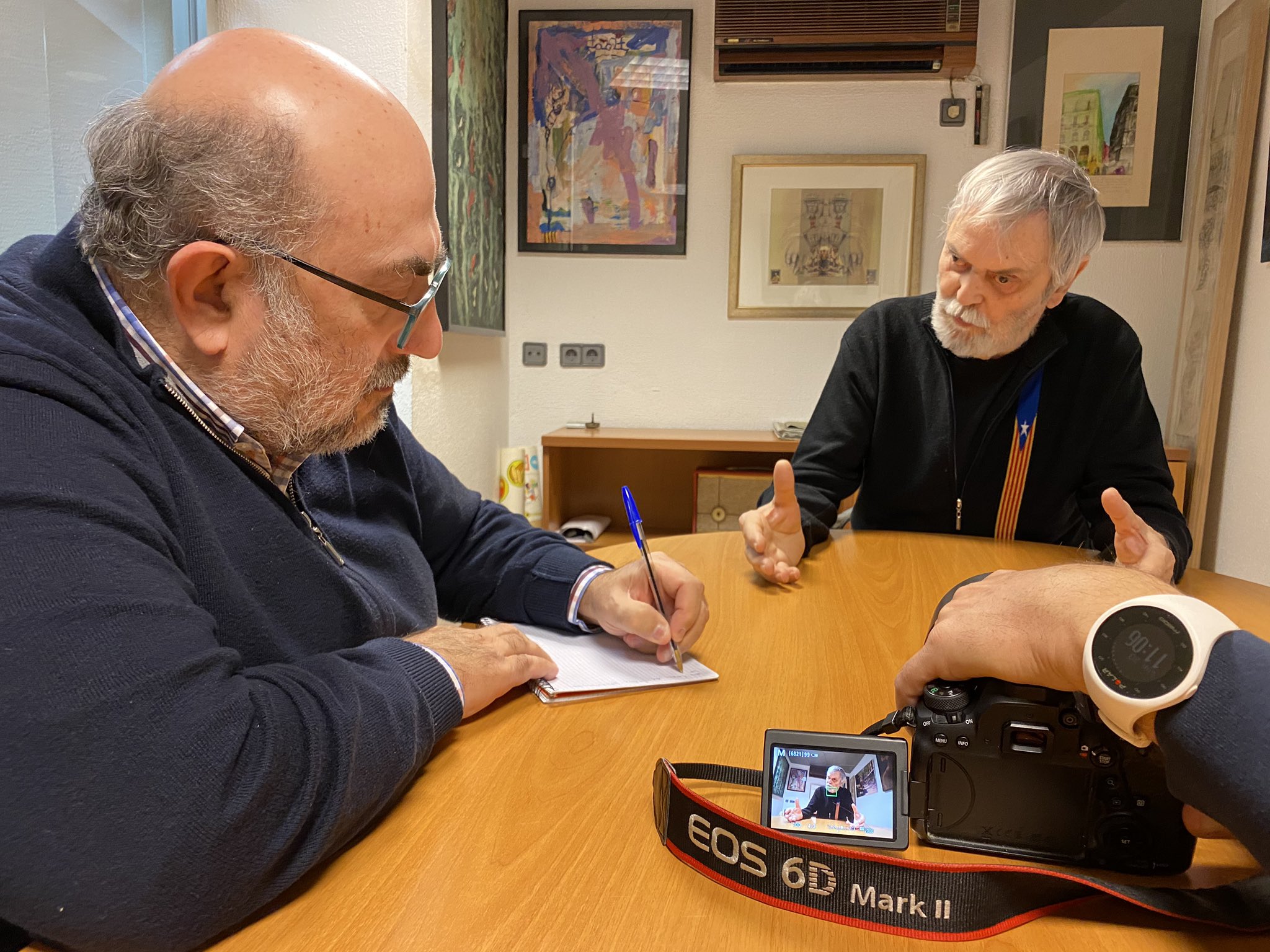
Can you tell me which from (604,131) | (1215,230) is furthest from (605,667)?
(1215,230)

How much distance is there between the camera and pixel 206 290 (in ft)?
2.50

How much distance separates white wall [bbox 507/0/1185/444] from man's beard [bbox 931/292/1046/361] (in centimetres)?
173

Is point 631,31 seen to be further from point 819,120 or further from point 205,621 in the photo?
point 205,621

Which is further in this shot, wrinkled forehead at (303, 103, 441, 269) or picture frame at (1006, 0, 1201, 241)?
picture frame at (1006, 0, 1201, 241)

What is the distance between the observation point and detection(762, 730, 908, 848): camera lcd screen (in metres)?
0.62

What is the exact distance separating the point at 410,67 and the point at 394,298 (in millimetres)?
1631

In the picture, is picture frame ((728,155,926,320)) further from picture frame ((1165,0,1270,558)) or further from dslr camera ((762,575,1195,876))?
dslr camera ((762,575,1195,876))

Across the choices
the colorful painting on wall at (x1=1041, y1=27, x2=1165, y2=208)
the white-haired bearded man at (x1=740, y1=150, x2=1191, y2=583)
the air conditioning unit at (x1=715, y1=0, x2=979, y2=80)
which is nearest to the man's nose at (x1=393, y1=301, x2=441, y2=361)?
the white-haired bearded man at (x1=740, y1=150, x2=1191, y2=583)

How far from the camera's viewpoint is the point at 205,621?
1.93 ft

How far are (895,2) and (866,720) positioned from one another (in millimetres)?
3173

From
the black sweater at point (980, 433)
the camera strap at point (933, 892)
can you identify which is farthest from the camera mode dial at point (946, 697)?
the black sweater at point (980, 433)

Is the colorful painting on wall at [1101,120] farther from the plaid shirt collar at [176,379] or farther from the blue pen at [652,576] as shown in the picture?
the plaid shirt collar at [176,379]

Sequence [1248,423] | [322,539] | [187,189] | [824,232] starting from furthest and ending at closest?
[824,232]
[1248,423]
[322,539]
[187,189]

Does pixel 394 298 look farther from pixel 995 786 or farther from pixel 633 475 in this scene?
pixel 633 475
